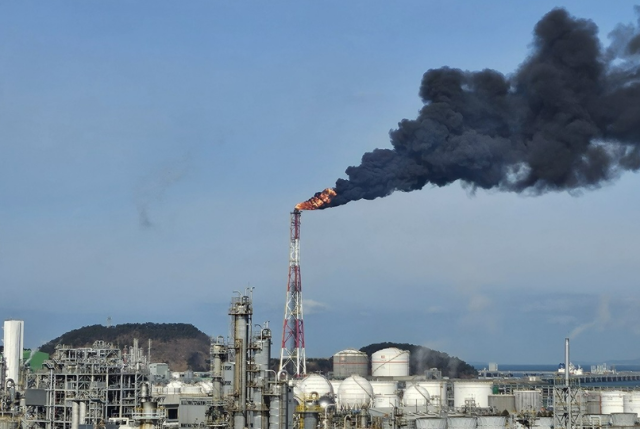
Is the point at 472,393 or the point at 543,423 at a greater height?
the point at 472,393

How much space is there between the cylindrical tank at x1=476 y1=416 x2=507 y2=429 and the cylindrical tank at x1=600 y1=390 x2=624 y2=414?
1022 inches

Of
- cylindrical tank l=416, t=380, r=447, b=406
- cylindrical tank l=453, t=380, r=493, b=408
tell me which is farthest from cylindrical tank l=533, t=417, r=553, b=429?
cylindrical tank l=416, t=380, r=447, b=406

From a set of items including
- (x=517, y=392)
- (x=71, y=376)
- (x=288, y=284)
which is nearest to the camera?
(x=71, y=376)

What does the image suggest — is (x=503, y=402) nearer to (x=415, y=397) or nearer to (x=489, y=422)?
(x=415, y=397)

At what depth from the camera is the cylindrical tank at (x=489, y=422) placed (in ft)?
238

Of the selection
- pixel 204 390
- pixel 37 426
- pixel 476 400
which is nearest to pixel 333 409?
pixel 204 390

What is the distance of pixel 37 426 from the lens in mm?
64562

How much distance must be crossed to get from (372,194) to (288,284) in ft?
131

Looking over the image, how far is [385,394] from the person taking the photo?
10488 centimetres

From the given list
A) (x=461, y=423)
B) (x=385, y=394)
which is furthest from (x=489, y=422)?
(x=385, y=394)

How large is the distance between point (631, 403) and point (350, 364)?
4598cm

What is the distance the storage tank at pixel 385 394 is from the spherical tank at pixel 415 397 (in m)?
0.98

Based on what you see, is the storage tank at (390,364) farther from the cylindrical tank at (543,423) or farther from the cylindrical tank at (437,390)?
the cylindrical tank at (543,423)

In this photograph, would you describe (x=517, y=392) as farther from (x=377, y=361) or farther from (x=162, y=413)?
(x=162, y=413)
